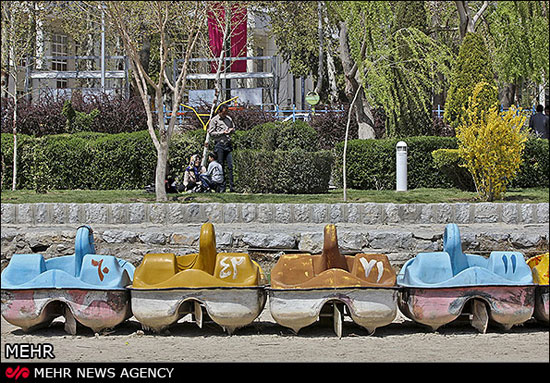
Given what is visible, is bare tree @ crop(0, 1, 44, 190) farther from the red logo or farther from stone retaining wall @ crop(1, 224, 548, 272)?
the red logo

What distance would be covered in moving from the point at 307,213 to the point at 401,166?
3.18 m

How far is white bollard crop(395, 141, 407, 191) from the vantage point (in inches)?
458


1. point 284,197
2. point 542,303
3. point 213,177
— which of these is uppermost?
point 213,177

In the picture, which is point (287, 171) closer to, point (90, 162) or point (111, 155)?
point (111, 155)

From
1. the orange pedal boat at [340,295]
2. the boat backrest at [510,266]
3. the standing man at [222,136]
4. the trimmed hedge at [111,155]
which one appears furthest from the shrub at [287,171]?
the orange pedal boat at [340,295]

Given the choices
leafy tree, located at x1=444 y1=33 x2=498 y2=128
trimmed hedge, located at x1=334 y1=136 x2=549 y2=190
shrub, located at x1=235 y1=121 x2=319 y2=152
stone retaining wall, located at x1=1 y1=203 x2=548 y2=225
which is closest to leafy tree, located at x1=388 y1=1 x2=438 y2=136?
leafy tree, located at x1=444 y1=33 x2=498 y2=128

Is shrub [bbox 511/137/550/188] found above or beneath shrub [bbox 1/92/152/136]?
beneath

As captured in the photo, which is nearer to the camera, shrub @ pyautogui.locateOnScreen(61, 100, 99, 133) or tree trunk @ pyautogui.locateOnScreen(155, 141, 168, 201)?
tree trunk @ pyautogui.locateOnScreen(155, 141, 168, 201)

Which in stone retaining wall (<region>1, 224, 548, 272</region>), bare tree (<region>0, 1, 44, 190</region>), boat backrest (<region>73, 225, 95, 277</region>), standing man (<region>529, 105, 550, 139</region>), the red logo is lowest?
stone retaining wall (<region>1, 224, 548, 272</region>)

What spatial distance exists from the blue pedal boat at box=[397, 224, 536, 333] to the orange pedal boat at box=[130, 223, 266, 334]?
3.54ft

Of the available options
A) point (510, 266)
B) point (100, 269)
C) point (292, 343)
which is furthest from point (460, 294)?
point (100, 269)

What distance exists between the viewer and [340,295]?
5086 millimetres

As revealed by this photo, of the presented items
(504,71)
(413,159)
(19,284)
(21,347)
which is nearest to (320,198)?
(413,159)

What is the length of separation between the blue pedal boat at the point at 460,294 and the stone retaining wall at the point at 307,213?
3612mm
